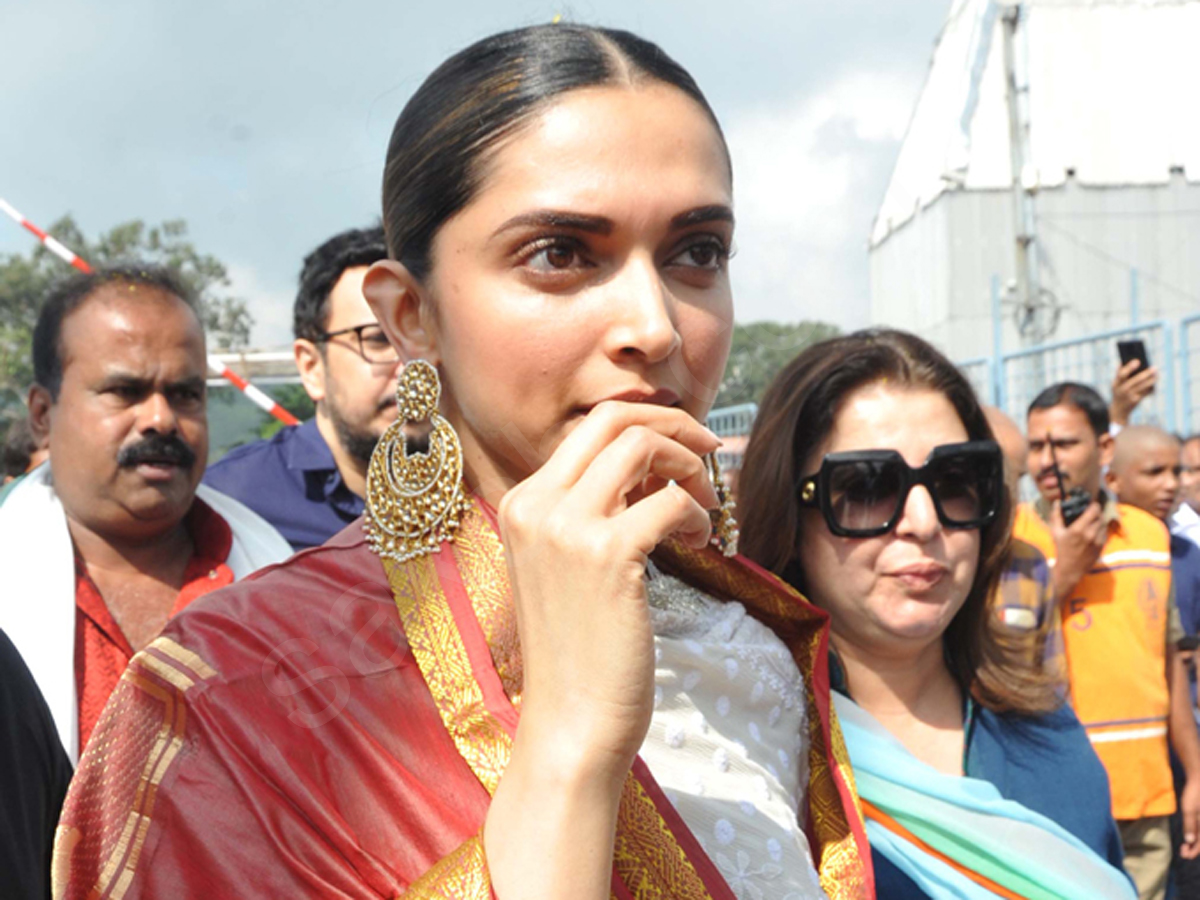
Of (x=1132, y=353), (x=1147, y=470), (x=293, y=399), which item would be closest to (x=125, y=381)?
(x=293, y=399)

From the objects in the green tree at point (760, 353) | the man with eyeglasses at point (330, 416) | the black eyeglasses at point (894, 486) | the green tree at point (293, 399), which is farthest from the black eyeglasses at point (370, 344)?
the green tree at point (293, 399)

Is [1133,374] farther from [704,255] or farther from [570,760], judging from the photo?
[570,760]

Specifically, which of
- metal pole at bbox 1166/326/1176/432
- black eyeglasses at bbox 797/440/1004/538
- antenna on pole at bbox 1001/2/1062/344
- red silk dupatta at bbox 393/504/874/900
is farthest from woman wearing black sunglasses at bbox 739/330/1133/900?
antenna on pole at bbox 1001/2/1062/344

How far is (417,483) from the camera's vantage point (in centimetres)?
150

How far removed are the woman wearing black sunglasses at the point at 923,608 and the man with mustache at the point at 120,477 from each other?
4.63ft

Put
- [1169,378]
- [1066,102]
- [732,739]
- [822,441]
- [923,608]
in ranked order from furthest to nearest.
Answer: [1066,102] → [1169,378] → [822,441] → [923,608] → [732,739]

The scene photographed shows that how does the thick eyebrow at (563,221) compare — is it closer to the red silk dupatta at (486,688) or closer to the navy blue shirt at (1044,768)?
the red silk dupatta at (486,688)

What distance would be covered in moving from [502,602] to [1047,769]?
1.46 m

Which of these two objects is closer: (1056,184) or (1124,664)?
(1124,664)

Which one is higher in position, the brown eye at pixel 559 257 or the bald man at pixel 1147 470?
the bald man at pixel 1147 470

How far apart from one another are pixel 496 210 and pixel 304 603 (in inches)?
19.9

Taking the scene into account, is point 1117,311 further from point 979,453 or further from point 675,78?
point 675,78

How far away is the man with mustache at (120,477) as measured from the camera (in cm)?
280

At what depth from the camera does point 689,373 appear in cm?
140
